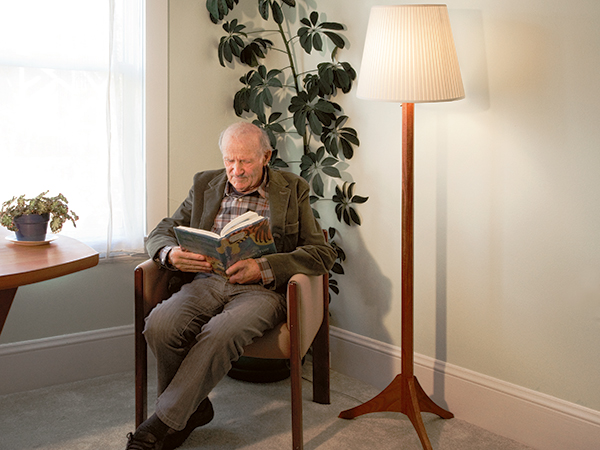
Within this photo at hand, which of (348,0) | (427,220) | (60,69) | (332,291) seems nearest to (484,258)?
(427,220)

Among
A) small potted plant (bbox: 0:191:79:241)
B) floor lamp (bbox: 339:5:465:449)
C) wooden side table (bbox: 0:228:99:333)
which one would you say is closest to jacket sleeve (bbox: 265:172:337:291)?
floor lamp (bbox: 339:5:465:449)

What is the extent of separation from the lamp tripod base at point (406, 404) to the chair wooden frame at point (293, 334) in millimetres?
227

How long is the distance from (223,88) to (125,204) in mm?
803

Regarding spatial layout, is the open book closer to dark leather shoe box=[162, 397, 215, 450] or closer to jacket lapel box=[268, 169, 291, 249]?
jacket lapel box=[268, 169, 291, 249]

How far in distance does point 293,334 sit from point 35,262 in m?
0.86

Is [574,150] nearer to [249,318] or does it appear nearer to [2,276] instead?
[249,318]

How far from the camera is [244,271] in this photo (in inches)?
82.9

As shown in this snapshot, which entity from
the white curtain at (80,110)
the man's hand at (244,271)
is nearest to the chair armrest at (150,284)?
the man's hand at (244,271)

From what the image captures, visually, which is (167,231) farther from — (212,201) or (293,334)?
(293,334)

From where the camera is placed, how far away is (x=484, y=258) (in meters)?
2.29

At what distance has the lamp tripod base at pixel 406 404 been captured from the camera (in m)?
2.15

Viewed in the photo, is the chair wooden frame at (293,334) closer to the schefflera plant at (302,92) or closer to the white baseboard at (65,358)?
the schefflera plant at (302,92)

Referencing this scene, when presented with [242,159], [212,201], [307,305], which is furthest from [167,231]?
[307,305]

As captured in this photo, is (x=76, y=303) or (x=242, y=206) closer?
(x=242, y=206)
